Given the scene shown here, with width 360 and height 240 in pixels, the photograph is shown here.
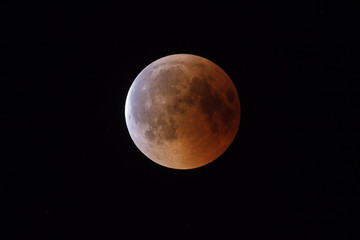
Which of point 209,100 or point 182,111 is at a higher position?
point 209,100

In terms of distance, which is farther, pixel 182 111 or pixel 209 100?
pixel 209 100

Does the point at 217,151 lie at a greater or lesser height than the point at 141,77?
lesser

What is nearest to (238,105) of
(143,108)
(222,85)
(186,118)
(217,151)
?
(222,85)

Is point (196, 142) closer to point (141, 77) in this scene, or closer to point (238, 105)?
point (238, 105)

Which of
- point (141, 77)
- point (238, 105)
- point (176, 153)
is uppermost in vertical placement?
point (141, 77)

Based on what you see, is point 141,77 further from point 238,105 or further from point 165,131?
point 238,105

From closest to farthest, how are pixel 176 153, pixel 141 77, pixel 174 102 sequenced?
1. pixel 174 102
2. pixel 176 153
3. pixel 141 77

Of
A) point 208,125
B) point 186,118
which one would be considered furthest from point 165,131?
point 208,125

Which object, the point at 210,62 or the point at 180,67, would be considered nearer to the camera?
the point at 180,67

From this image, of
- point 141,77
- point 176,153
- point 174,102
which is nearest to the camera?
point 174,102
